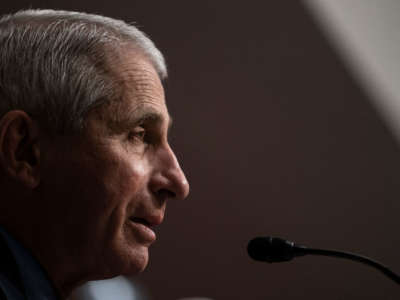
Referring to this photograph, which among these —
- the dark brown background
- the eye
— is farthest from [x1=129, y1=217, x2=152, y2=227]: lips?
the dark brown background

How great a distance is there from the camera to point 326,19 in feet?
6.25

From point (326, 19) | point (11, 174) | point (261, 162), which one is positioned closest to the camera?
point (11, 174)

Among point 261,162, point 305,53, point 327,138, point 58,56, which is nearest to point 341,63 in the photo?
point 305,53

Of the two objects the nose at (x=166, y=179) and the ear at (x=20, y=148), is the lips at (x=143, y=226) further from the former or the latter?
the ear at (x=20, y=148)

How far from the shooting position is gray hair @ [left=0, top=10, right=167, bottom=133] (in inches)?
38.2

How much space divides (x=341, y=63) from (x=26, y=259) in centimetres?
133

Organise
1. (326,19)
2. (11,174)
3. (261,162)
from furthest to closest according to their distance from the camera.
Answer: (261,162), (326,19), (11,174)

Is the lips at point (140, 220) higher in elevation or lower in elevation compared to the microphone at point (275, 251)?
lower

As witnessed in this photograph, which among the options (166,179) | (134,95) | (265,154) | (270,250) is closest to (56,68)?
(134,95)

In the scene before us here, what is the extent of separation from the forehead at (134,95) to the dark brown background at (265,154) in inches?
37.3

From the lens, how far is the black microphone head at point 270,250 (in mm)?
1080

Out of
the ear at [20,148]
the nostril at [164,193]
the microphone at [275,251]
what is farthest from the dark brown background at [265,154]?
the ear at [20,148]

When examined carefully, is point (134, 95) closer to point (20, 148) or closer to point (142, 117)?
point (142, 117)

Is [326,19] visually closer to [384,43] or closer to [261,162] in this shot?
[384,43]
